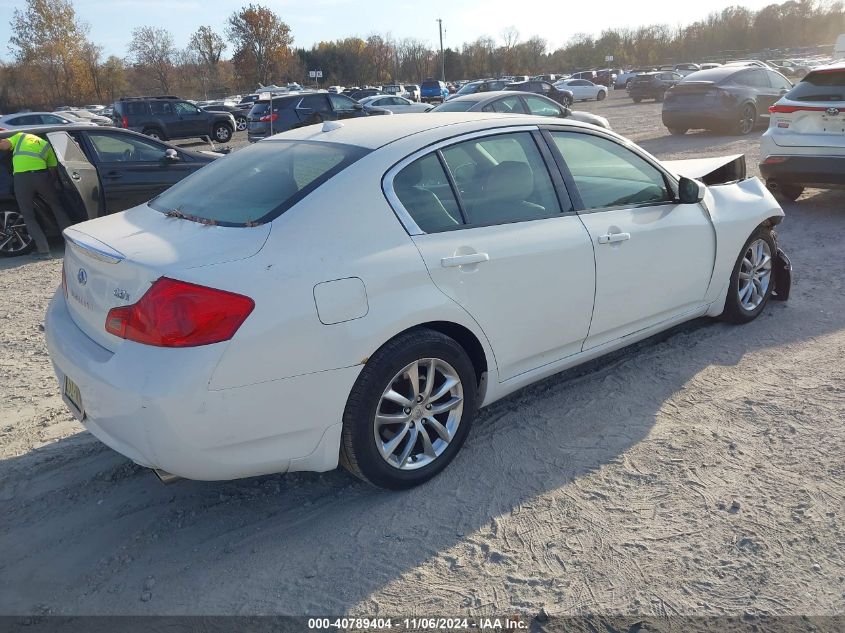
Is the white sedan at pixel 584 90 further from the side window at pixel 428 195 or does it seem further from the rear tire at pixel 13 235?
the side window at pixel 428 195

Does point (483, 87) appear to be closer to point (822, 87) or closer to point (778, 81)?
point (778, 81)

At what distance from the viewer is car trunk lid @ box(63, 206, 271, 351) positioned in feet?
9.22

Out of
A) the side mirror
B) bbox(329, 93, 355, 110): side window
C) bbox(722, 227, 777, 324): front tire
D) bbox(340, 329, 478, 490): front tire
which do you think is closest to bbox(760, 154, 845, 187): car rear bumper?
bbox(722, 227, 777, 324): front tire

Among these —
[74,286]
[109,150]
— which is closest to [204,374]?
[74,286]

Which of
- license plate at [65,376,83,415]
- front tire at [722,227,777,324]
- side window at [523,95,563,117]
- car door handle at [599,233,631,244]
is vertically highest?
side window at [523,95,563,117]

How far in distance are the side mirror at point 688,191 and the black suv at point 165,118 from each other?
23.4 meters

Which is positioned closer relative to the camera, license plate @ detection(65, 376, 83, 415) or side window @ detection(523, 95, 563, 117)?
license plate @ detection(65, 376, 83, 415)

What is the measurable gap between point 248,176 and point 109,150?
643cm

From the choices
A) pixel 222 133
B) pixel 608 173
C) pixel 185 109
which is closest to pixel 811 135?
pixel 608 173

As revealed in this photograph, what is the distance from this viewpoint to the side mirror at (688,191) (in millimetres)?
4333

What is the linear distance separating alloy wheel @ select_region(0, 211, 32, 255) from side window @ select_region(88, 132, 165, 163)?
1209 mm

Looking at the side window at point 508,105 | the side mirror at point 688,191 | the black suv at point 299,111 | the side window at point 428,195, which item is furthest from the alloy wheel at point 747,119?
the side window at point 428,195

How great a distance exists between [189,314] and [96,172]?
7091 mm

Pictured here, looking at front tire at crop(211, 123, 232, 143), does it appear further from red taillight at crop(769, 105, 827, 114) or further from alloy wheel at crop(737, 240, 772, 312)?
alloy wheel at crop(737, 240, 772, 312)
